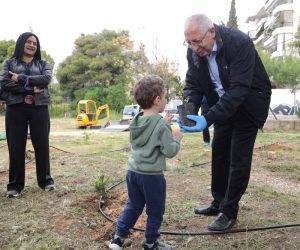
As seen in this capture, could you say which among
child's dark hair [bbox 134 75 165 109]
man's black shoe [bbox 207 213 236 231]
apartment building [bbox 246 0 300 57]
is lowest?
man's black shoe [bbox 207 213 236 231]

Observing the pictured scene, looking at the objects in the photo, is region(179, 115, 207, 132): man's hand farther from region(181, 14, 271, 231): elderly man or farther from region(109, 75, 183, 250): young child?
region(109, 75, 183, 250): young child

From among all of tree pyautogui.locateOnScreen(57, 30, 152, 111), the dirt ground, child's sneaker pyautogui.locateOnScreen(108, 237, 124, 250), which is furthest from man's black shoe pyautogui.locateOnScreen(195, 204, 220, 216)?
tree pyautogui.locateOnScreen(57, 30, 152, 111)

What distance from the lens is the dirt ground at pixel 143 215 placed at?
304 cm

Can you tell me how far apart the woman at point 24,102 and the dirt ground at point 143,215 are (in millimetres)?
381

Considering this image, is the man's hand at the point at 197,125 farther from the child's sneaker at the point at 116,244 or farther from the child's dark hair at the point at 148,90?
the child's sneaker at the point at 116,244

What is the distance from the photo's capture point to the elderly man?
2.85 meters

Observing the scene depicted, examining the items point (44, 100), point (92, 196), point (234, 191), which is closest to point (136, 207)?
point (234, 191)

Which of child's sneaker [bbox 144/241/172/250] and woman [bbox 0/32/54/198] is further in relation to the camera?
woman [bbox 0/32/54/198]

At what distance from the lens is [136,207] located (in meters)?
2.79

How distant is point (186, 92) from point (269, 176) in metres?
2.50

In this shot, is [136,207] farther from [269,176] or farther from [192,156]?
[192,156]

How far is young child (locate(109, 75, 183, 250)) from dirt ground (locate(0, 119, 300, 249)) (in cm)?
→ 41

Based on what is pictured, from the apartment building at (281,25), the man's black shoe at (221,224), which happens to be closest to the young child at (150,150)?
the man's black shoe at (221,224)

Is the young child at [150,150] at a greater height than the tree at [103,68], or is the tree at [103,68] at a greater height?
the tree at [103,68]
